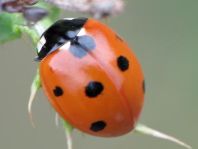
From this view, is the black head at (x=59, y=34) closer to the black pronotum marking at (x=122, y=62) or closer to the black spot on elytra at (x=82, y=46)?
the black spot on elytra at (x=82, y=46)

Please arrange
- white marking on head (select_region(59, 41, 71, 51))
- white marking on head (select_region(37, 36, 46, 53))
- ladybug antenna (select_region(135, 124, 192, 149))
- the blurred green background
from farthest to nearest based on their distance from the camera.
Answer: the blurred green background < white marking on head (select_region(59, 41, 71, 51)) < white marking on head (select_region(37, 36, 46, 53)) < ladybug antenna (select_region(135, 124, 192, 149))

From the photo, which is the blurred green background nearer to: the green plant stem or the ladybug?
the ladybug

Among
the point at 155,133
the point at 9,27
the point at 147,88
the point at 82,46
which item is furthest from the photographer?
the point at 147,88

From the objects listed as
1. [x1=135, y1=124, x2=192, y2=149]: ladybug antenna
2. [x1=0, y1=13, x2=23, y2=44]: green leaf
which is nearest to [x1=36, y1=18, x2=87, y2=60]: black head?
[x1=0, y1=13, x2=23, y2=44]: green leaf

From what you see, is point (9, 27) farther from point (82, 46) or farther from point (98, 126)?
point (98, 126)

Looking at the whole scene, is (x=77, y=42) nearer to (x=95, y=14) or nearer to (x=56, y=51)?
(x=56, y=51)

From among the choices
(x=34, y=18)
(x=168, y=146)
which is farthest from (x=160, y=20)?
(x=34, y=18)

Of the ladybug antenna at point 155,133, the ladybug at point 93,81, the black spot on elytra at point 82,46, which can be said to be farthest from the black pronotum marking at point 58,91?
the ladybug antenna at point 155,133

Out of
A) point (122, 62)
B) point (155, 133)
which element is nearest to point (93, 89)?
point (122, 62)
